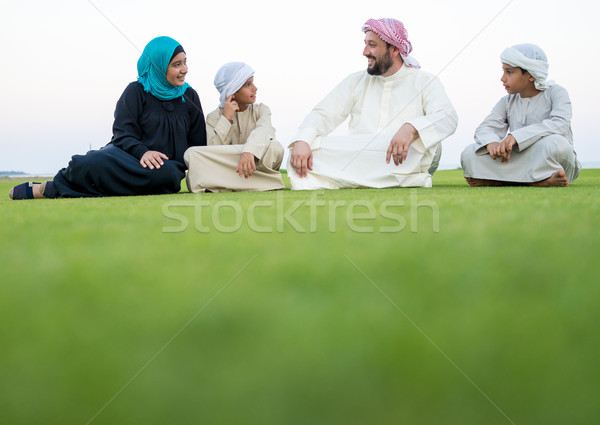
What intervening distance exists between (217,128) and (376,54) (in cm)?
126

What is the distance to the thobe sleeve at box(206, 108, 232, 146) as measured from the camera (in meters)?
3.57

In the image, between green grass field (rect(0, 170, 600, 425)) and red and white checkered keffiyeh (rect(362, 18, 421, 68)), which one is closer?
green grass field (rect(0, 170, 600, 425))


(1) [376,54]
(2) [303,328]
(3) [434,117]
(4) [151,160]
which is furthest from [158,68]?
(2) [303,328]

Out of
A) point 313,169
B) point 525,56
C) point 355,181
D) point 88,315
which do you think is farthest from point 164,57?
point 88,315

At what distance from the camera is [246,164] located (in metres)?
3.37

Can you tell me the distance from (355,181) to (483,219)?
2.12m

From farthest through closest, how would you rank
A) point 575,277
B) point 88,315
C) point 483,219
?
point 483,219, point 575,277, point 88,315

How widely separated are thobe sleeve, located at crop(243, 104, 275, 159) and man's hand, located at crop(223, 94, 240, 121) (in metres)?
0.19

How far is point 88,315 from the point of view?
100cm

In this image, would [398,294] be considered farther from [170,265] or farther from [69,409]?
[69,409]

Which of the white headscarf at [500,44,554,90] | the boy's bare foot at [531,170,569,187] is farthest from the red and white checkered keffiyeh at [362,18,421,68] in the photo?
the boy's bare foot at [531,170,569,187]

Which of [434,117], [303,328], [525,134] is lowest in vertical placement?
[303,328]

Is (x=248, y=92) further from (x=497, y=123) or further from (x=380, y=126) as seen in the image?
(x=497, y=123)

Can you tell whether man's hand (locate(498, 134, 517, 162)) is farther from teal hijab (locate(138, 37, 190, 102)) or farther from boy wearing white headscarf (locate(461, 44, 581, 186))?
teal hijab (locate(138, 37, 190, 102))
